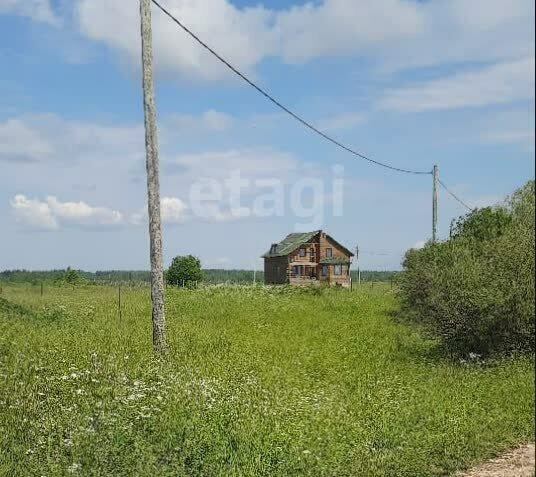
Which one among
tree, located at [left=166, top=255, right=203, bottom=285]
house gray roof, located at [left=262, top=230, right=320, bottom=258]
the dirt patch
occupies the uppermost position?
house gray roof, located at [left=262, top=230, right=320, bottom=258]

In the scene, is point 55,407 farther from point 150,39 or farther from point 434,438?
point 150,39

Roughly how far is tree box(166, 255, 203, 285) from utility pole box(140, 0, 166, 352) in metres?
48.5

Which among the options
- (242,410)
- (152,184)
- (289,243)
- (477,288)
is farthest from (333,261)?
(242,410)

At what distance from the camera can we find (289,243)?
7081 centimetres

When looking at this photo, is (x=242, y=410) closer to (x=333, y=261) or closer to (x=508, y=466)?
(x=508, y=466)

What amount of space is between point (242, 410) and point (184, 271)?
52.8 meters

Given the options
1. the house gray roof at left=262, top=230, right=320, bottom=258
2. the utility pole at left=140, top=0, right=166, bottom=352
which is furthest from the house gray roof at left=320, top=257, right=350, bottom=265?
the utility pole at left=140, top=0, right=166, bottom=352

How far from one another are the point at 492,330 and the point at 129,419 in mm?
7076

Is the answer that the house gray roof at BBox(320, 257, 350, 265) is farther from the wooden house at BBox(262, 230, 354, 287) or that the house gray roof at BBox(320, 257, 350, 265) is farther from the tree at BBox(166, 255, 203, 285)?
the tree at BBox(166, 255, 203, 285)

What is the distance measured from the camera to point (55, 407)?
31.4 ft

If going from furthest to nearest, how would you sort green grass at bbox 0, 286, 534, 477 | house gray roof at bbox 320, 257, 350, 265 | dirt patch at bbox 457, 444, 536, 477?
1. house gray roof at bbox 320, 257, 350, 265
2. green grass at bbox 0, 286, 534, 477
3. dirt patch at bbox 457, 444, 536, 477

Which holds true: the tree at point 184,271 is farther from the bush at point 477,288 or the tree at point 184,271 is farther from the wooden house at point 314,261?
the bush at point 477,288

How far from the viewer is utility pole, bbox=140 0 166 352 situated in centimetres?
1300

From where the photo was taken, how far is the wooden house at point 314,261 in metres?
66.9
